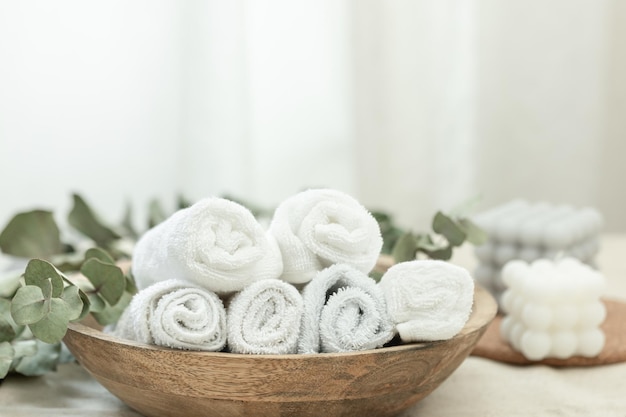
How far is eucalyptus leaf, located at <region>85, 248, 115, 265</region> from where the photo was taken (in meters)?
0.69

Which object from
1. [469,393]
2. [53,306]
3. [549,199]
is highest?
[53,306]

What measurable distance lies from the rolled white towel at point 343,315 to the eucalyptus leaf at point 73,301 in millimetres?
150

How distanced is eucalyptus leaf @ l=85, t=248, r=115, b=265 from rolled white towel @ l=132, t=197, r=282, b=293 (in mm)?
120

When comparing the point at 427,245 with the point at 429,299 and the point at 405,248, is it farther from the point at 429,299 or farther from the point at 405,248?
the point at 429,299

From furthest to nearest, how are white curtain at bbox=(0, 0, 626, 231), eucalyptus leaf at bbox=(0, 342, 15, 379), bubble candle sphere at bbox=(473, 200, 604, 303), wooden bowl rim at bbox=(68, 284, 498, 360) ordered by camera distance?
white curtain at bbox=(0, 0, 626, 231) < bubble candle sphere at bbox=(473, 200, 604, 303) < eucalyptus leaf at bbox=(0, 342, 15, 379) < wooden bowl rim at bbox=(68, 284, 498, 360)

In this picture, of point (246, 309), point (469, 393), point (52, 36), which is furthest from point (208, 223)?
point (52, 36)

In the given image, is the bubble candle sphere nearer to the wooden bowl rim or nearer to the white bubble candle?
the white bubble candle

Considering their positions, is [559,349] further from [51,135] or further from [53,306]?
[51,135]

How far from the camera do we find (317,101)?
1776 mm

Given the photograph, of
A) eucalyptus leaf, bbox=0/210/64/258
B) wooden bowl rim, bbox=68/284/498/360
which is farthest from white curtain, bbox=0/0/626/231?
wooden bowl rim, bbox=68/284/498/360

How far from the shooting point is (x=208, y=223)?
56 cm

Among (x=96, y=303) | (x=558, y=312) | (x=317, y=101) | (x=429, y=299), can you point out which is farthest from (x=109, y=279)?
(x=317, y=101)

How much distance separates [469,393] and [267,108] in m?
1.15

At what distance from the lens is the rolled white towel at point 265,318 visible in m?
0.54
